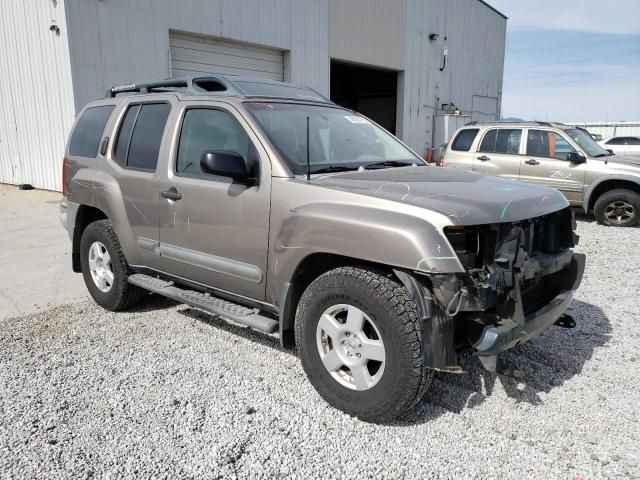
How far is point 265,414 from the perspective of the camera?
3119 millimetres

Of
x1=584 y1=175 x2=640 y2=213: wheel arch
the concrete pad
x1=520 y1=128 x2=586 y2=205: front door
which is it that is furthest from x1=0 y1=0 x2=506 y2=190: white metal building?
x1=584 y1=175 x2=640 y2=213: wheel arch

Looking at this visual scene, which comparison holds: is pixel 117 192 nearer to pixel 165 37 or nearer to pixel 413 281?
pixel 413 281

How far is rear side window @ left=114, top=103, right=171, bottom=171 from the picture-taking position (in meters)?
4.27

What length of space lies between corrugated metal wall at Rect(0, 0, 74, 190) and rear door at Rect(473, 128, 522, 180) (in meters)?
8.20

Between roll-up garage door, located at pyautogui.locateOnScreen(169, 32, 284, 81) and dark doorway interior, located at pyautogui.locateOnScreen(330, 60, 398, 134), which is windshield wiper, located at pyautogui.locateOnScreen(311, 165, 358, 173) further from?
dark doorway interior, located at pyautogui.locateOnScreen(330, 60, 398, 134)

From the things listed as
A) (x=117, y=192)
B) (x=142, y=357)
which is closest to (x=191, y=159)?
(x=117, y=192)

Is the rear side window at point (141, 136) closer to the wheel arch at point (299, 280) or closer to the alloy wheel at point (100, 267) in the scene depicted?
the alloy wheel at point (100, 267)

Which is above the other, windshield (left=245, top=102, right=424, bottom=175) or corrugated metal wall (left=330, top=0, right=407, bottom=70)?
corrugated metal wall (left=330, top=0, right=407, bottom=70)

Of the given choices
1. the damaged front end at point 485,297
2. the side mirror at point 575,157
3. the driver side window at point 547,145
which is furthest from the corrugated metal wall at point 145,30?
the damaged front end at point 485,297

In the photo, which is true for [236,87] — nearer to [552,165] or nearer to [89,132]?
[89,132]

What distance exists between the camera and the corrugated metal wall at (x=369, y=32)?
16.2 meters

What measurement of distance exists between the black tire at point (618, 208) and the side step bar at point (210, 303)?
7.66 metres

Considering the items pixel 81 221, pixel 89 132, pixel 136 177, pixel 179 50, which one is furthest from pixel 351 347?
pixel 179 50

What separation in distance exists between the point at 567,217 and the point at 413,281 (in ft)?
4.93
